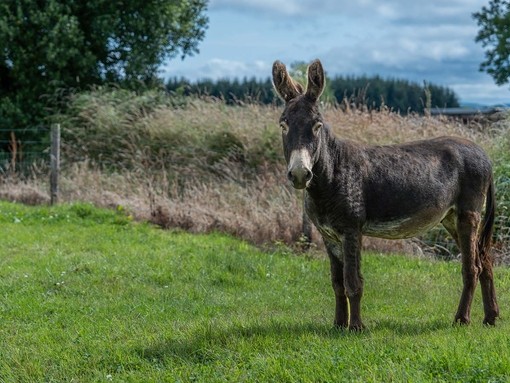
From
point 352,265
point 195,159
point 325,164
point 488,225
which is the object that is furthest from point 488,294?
point 195,159

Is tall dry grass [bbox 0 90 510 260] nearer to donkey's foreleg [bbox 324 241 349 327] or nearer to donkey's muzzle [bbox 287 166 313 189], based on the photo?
donkey's foreleg [bbox 324 241 349 327]

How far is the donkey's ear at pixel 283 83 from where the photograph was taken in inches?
267

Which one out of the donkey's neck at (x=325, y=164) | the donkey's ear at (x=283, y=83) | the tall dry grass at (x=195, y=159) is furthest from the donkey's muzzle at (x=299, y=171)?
the tall dry grass at (x=195, y=159)

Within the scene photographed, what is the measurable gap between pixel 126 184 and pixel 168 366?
1124cm

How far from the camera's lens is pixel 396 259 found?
35.8ft

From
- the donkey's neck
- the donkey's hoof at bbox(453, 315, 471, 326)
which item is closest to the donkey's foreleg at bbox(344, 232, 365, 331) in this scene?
the donkey's neck

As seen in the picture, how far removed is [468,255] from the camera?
7.17 meters

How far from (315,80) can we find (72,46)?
19.6m

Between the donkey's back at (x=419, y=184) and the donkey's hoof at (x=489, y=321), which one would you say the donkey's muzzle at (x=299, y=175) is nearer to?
the donkey's back at (x=419, y=184)

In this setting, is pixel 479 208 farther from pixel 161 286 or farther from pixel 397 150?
pixel 161 286

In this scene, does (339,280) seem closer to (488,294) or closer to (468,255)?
(468,255)

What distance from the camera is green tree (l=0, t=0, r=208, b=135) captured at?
79.3 ft

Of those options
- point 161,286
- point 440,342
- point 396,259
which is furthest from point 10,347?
point 396,259

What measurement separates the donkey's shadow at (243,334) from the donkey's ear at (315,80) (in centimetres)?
217
